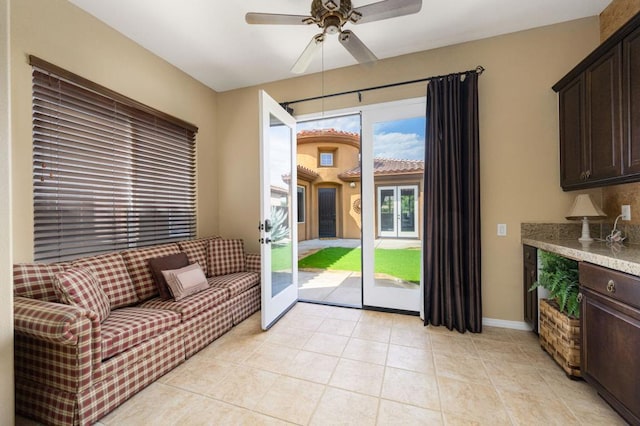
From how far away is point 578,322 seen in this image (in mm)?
1798

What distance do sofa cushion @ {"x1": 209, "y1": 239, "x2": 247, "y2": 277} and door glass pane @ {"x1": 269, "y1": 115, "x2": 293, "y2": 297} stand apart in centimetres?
61

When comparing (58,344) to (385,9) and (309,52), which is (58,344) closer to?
(309,52)

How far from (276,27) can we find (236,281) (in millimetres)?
2693

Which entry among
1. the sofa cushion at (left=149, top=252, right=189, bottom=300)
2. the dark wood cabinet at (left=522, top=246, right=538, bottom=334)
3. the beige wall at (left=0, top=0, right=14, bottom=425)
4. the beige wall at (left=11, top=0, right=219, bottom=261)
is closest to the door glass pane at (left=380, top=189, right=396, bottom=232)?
the dark wood cabinet at (left=522, top=246, right=538, bottom=334)

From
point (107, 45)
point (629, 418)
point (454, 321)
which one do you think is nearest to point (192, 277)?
point (107, 45)

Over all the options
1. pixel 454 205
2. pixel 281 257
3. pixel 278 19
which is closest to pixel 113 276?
pixel 281 257

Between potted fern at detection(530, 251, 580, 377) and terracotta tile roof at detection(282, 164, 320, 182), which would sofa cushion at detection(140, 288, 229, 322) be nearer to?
potted fern at detection(530, 251, 580, 377)

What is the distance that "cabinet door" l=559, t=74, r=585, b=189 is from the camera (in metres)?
2.17

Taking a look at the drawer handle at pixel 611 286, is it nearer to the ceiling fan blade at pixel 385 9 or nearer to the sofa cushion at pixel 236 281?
the ceiling fan blade at pixel 385 9

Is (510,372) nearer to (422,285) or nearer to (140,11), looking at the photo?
(422,285)

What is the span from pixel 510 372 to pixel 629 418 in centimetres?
→ 64

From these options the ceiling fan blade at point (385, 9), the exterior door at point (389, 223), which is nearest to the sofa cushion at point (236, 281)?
the exterior door at point (389, 223)

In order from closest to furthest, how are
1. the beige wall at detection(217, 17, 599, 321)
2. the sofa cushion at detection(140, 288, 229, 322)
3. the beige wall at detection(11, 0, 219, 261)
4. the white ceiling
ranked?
the beige wall at detection(11, 0, 219, 261)
the sofa cushion at detection(140, 288, 229, 322)
the white ceiling
the beige wall at detection(217, 17, 599, 321)

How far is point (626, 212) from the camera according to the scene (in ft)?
6.96
